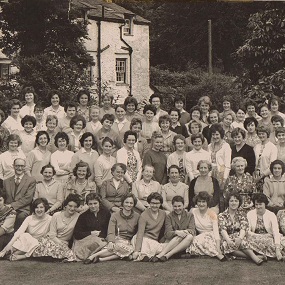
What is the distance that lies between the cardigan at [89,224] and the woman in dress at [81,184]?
36 centimetres

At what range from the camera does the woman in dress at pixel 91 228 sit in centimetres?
840

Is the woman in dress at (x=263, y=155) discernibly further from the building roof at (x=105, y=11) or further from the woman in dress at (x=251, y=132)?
the building roof at (x=105, y=11)

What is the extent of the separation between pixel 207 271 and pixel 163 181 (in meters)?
2.28

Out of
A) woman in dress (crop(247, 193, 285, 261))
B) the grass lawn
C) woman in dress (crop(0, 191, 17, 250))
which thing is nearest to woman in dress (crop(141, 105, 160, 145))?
woman in dress (crop(247, 193, 285, 261))

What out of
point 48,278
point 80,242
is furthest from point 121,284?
point 80,242

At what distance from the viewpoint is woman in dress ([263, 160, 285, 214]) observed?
880cm

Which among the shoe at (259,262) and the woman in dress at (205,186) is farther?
the woman in dress at (205,186)

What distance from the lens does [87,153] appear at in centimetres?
959

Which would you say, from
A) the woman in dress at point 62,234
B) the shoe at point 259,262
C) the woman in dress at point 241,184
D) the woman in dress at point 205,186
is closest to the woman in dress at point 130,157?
the woman in dress at point 205,186

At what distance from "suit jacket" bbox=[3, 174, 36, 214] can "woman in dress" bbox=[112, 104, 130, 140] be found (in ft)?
6.50

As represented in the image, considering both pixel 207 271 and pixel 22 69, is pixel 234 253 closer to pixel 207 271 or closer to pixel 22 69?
pixel 207 271

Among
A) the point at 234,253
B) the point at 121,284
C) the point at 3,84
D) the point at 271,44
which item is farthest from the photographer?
the point at 3,84

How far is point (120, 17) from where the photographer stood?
108 feet

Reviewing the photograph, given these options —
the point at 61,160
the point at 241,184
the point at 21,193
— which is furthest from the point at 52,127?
the point at 241,184
